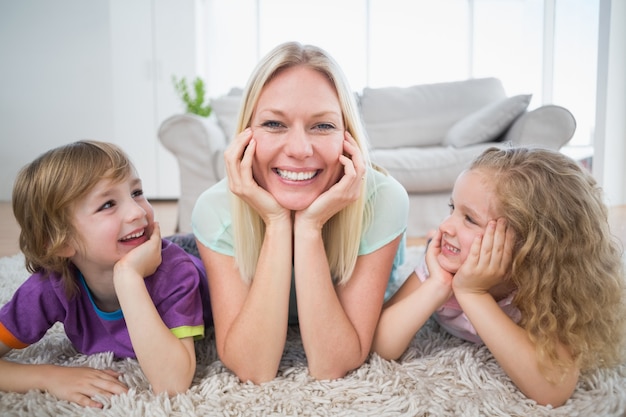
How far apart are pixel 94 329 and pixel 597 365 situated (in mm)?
1239

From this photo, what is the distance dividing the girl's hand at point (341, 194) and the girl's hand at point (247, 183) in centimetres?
6

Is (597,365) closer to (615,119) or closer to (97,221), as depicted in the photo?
(97,221)

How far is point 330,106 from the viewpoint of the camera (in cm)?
120

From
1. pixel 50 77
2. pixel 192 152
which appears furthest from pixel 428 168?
pixel 50 77

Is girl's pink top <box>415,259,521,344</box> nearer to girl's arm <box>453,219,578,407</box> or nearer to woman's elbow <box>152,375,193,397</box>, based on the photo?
girl's arm <box>453,219,578,407</box>

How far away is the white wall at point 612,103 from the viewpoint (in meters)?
3.38

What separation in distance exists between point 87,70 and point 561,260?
553cm

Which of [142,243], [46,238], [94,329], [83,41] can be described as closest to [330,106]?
[142,243]

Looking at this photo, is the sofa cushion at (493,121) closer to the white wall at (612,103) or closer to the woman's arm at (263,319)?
the white wall at (612,103)

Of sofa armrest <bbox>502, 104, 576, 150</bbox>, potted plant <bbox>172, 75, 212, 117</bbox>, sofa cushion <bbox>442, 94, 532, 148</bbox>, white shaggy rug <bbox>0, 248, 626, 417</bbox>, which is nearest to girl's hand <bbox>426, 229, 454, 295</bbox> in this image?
white shaggy rug <bbox>0, 248, 626, 417</bbox>

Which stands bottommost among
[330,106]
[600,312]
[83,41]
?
[600,312]

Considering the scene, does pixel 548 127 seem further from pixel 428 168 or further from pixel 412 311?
pixel 412 311

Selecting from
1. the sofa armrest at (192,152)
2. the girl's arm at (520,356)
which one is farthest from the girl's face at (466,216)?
the sofa armrest at (192,152)

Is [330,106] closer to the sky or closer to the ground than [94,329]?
closer to the sky
